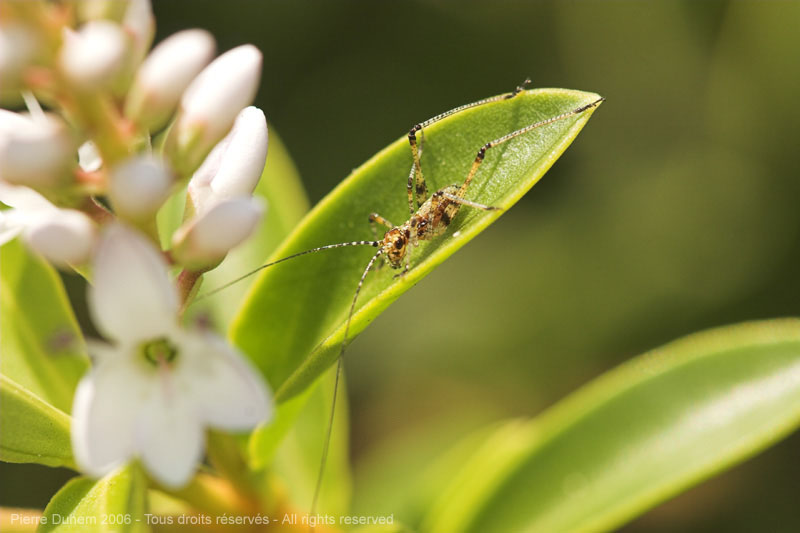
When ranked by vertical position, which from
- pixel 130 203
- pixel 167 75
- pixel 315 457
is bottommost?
pixel 315 457

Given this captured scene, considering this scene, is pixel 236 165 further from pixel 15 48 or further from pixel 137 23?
pixel 15 48

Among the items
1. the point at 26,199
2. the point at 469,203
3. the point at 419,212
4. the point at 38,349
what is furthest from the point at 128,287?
the point at 419,212

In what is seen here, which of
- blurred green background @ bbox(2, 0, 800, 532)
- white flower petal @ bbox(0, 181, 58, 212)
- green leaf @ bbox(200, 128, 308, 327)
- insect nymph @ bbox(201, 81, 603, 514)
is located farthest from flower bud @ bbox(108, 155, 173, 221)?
blurred green background @ bbox(2, 0, 800, 532)

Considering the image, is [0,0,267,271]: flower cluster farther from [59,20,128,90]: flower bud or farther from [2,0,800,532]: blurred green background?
[2,0,800,532]: blurred green background

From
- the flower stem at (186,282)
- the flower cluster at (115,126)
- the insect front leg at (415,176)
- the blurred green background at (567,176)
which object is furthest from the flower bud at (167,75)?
the blurred green background at (567,176)

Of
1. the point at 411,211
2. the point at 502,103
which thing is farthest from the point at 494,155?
the point at 411,211

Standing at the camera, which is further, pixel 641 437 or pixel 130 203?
pixel 641 437
